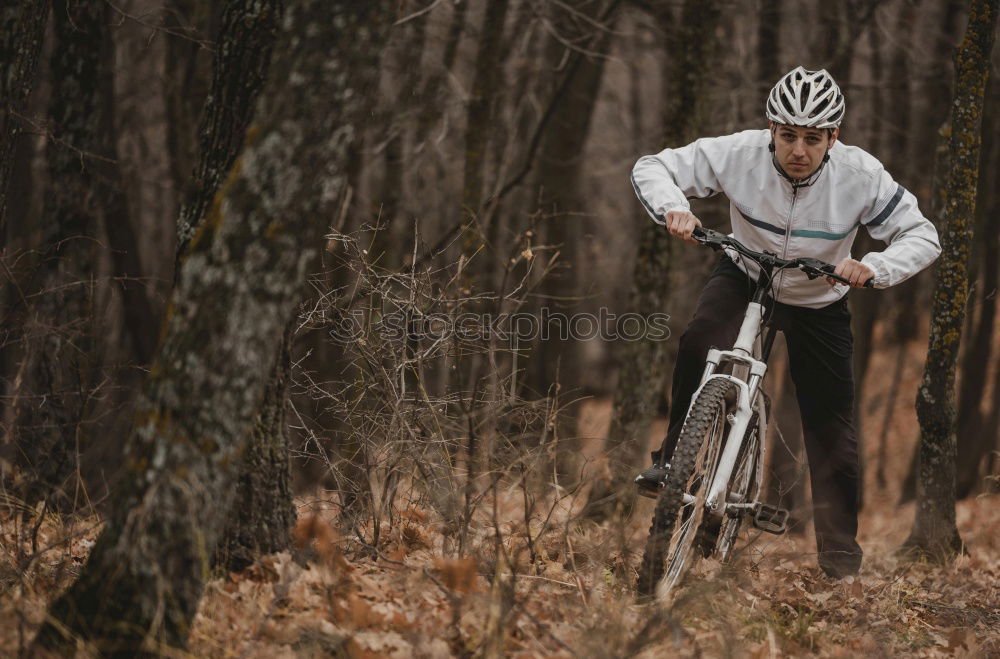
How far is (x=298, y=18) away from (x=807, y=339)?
10.7ft

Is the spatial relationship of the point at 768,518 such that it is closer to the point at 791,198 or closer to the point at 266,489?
the point at 791,198

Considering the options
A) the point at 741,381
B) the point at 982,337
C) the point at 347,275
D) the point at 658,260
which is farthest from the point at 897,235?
the point at 982,337

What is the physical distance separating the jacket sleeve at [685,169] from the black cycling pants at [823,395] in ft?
1.47

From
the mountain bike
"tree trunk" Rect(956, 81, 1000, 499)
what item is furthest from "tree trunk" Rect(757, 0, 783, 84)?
the mountain bike

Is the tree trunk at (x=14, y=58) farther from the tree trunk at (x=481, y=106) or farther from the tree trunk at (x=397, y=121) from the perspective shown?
the tree trunk at (x=481, y=106)

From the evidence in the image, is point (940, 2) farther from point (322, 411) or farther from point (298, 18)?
point (298, 18)

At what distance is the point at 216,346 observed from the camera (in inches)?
125

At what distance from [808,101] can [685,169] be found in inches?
27.5

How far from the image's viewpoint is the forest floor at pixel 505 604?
3545 millimetres

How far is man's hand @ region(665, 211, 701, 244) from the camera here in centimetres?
449

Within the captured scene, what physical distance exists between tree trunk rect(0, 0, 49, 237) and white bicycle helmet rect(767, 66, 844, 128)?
3.90 m

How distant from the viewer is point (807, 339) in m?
5.32

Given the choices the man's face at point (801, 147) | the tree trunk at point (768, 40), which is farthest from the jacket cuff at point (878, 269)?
the tree trunk at point (768, 40)

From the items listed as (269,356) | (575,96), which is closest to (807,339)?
(269,356)
